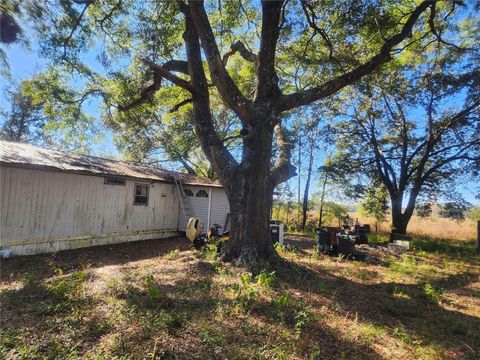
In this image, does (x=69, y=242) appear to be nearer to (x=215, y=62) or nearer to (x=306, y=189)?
(x=215, y=62)

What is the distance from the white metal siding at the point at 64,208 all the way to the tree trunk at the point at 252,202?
5.94m

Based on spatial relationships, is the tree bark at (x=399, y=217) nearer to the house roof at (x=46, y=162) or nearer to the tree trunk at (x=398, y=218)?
the tree trunk at (x=398, y=218)

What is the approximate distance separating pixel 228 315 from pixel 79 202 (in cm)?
803

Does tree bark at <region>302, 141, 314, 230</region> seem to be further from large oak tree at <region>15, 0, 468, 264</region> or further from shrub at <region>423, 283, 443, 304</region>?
shrub at <region>423, 283, 443, 304</region>

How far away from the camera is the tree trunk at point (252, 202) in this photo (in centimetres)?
673

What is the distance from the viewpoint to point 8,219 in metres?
8.23

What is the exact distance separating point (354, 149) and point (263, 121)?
1317cm

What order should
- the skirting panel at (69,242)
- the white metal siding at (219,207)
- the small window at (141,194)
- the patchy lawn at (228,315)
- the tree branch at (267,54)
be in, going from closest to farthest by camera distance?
the patchy lawn at (228,315) < the tree branch at (267,54) < the skirting panel at (69,242) < the small window at (141,194) < the white metal siding at (219,207)

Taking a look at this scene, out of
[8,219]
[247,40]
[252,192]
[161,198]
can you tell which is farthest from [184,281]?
[247,40]

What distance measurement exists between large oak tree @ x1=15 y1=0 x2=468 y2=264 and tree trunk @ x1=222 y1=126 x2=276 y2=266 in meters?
0.02

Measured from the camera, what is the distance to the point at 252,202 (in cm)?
672

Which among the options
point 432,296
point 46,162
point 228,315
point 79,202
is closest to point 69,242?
point 79,202

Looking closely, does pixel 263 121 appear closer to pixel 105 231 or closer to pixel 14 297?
pixel 14 297

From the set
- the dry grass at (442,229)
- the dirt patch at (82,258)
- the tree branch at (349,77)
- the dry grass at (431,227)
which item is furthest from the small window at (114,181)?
the dry grass at (442,229)
